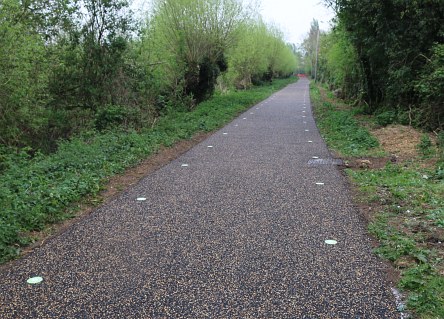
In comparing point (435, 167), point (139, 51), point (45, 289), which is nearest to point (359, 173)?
point (435, 167)

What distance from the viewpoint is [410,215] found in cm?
478

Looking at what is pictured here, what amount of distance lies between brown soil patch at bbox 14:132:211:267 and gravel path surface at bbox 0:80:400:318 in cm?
15

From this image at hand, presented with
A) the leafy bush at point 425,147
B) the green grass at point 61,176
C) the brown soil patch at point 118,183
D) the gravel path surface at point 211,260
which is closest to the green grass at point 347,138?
the leafy bush at point 425,147

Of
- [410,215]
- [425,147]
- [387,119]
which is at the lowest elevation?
[410,215]

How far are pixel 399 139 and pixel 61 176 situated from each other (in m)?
7.75

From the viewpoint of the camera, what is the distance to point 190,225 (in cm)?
456

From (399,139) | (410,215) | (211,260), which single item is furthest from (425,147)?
(211,260)

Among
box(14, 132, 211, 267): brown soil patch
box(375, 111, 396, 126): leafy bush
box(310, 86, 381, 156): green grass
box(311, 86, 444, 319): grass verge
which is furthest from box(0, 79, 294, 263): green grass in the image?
box(375, 111, 396, 126): leafy bush

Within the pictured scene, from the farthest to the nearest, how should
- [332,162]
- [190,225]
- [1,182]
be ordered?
[332,162] < [1,182] < [190,225]

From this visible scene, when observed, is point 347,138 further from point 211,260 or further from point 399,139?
point 211,260

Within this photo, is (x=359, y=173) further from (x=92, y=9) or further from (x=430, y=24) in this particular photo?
(x=92, y=9)

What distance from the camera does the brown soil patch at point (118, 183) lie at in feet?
14.4

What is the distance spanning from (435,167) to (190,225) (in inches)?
190

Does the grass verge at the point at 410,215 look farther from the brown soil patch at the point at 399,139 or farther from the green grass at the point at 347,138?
the brown soil patch at the point at 399,139
